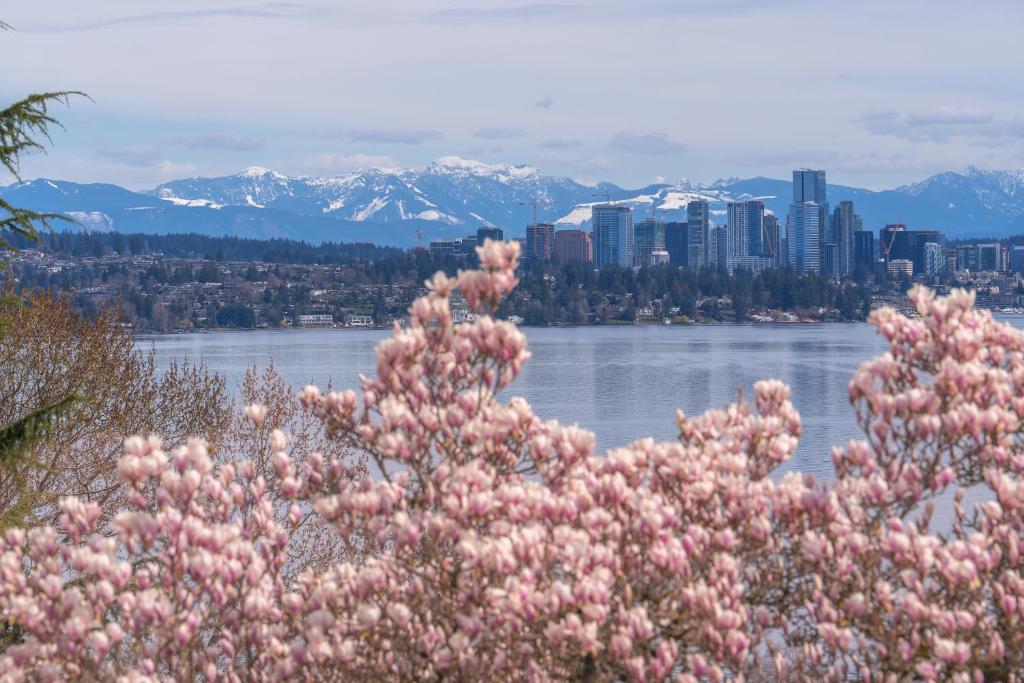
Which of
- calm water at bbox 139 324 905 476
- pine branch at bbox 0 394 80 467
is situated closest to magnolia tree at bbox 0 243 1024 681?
pine branch at bbox 0 394 80 467

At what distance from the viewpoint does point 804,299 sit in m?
200

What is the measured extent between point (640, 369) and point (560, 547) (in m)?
79.5

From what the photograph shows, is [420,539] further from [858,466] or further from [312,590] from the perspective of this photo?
[858,466]

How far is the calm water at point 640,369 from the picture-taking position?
5394 centimetres

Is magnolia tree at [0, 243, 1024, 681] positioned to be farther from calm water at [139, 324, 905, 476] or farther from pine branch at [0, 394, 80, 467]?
calm water at [139, 324, 905, 476]

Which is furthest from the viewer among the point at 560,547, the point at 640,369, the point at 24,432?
the point at 640,369

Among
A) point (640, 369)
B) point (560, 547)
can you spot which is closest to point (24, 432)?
point (560, 547)

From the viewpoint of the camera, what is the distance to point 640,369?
8419 cm

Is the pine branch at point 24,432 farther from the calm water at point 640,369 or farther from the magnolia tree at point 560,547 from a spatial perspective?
the calm water at point 640,369

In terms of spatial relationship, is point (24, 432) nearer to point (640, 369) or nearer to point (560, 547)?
point (560, 547)

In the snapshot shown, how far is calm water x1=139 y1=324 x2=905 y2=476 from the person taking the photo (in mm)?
53938

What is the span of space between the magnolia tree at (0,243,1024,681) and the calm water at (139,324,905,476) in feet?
67.8

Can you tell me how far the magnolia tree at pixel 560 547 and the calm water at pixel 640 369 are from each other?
20.7 metres

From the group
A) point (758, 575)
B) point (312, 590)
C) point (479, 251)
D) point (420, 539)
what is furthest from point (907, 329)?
point (312, 590)
